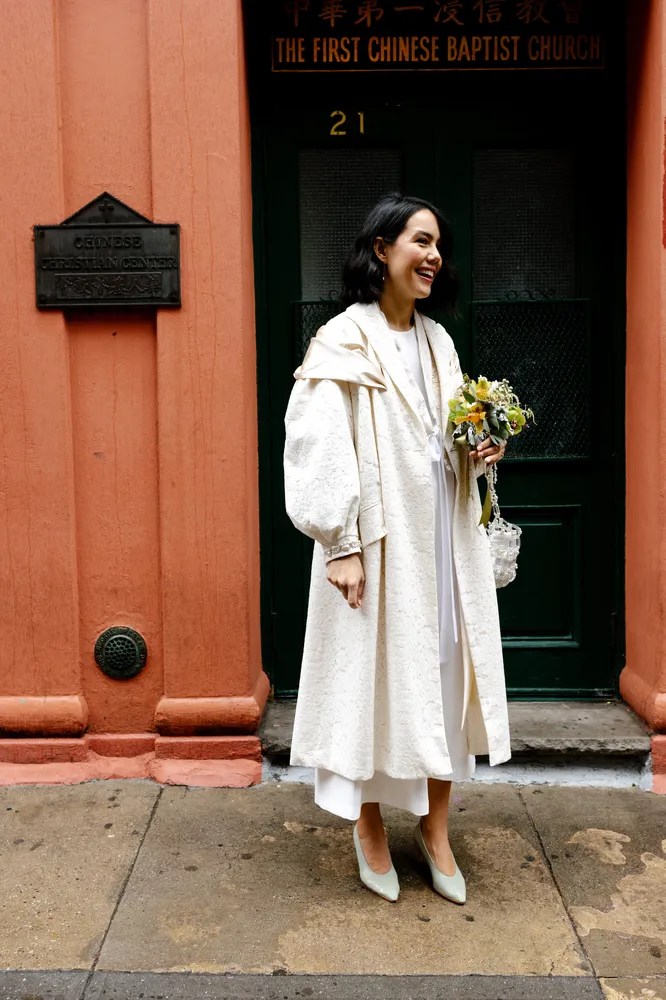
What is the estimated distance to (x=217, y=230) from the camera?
402cm

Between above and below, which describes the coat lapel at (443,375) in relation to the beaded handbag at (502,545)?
above

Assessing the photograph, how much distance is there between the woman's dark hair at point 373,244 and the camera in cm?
316

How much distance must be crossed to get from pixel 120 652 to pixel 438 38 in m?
3.19

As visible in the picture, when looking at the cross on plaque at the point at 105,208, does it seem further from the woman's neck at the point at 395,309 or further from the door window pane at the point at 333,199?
the woman's neck at the point at 395,309

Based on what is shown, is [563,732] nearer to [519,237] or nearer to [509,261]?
[509,261]

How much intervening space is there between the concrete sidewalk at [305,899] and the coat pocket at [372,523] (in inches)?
49.5

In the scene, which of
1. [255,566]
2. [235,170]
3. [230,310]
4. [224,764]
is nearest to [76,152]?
[235,170]

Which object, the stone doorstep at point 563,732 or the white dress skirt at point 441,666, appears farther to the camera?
the stone doorstep at point 563,732

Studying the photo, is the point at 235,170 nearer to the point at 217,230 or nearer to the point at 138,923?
the point at 217,230

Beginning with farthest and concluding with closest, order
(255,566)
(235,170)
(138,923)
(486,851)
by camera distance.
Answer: (255,566)
(235,170)
(486,851)
(138,923)

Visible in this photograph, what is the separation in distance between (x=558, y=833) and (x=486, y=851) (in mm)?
341

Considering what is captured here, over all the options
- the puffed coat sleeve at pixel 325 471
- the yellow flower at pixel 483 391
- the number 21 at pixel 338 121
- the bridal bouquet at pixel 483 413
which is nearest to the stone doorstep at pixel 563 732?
the puffed coat sleeve at pixel 325 471

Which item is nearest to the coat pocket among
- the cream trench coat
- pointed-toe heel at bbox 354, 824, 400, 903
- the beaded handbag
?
the cream trench coat

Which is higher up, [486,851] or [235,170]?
[235,170]
